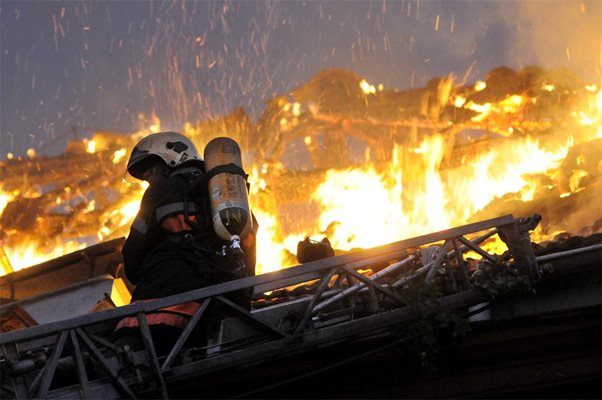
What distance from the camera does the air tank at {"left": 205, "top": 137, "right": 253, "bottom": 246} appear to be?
6.12m

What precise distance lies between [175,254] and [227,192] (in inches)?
29.1

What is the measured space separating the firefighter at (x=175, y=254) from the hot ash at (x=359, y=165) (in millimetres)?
13858

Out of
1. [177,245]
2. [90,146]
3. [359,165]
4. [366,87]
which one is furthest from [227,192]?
[366,87]

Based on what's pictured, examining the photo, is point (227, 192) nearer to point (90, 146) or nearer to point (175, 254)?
point (175, 254)

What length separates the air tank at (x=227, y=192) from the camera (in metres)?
6.12

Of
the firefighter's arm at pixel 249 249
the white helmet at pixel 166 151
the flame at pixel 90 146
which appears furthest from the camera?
the flame at pixel 90 146

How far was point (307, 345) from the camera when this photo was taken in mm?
5680

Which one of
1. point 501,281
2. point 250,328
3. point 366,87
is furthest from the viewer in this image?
point 366,87

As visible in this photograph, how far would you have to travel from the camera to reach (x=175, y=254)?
6195mm

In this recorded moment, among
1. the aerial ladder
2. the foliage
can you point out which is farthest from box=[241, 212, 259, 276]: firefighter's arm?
the foliage

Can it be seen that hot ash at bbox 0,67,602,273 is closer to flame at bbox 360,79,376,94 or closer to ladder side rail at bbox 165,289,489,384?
flame at bbox 360,79,376,94

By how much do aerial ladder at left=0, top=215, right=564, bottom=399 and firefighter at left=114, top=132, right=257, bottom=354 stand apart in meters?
0.17

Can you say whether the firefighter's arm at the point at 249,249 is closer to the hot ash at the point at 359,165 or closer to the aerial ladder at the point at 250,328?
the aerial ladder at the point at 250,328

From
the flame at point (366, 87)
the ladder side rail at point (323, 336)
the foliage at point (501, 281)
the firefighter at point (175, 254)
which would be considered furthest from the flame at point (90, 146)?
the foliage at point (501, 281)
